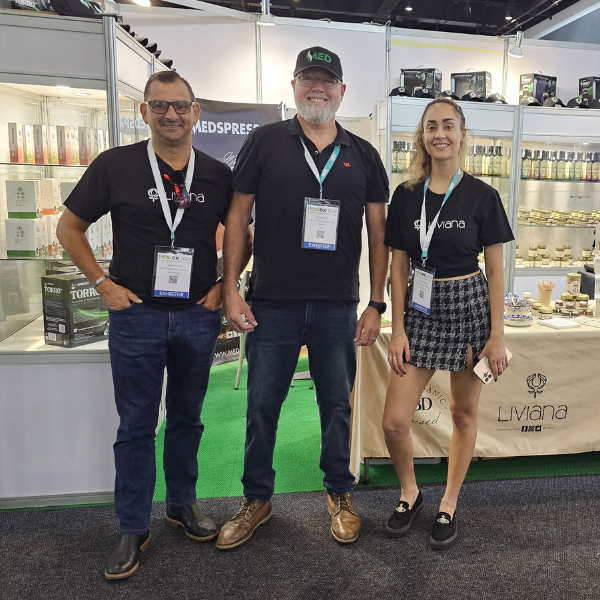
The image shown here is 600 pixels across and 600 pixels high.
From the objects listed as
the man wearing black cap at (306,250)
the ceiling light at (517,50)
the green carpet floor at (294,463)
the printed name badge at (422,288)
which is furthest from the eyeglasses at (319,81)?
the ceiling light at (517,50)

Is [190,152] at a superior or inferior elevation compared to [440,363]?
superior

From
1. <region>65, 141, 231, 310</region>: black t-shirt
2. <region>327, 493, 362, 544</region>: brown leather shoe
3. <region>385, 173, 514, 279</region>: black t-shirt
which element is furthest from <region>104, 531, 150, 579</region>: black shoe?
<region>385, 173, 514, 279</region>: black t-shirt

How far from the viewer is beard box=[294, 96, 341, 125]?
→ 2.06 m

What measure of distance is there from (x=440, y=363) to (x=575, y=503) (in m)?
1.14

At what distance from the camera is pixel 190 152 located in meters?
2.07

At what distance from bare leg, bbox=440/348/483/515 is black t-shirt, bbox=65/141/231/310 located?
1.08 metres

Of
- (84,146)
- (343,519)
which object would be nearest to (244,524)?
(343,519)

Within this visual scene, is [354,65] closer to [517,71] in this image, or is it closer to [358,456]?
[517,71]

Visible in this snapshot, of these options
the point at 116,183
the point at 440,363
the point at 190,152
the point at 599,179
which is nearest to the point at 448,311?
the point at 440,363

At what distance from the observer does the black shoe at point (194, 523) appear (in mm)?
2273

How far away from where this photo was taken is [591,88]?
5.80 meters

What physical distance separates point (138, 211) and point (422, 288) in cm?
107

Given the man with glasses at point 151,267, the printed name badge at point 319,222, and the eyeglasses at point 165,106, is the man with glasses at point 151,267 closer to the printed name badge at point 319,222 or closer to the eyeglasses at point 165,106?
the eyeglasses at point 165,106

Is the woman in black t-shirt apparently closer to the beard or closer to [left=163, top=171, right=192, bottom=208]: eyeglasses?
the beard
